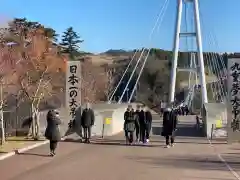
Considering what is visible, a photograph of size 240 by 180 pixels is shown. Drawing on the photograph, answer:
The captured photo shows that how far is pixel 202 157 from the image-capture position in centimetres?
1703

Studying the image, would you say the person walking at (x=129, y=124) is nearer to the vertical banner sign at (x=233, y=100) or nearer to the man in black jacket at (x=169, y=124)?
the man in black jacket at (x=169, y=124)

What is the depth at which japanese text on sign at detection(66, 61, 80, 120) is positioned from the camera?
982 inches

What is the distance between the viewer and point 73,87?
82.1 ft

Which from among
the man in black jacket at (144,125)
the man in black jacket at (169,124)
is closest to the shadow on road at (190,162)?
the man in black jacket at (169,124)

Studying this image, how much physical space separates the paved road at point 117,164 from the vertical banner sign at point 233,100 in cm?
272

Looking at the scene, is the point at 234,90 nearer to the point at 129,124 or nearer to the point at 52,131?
the point at 129,124

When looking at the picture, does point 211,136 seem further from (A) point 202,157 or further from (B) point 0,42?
(B) point 0,42

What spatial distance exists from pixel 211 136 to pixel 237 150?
639 cm

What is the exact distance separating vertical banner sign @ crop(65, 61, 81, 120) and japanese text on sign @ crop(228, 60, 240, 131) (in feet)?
23.1

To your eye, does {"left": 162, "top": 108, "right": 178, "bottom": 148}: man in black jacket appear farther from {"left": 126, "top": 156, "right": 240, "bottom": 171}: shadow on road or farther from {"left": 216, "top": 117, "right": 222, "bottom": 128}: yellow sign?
{"left": 216, "top": 117, "right": 222, "bottom": 128}: yellow sign

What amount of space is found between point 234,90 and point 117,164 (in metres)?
10.7

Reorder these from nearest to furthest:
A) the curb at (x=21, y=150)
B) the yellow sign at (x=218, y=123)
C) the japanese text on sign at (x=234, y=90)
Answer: the curb at (x=21, y=150)
the japanese text on sign at (x=234, y=90)
the yellow sign at (x=218, y=123)

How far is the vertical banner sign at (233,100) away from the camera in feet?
75.0

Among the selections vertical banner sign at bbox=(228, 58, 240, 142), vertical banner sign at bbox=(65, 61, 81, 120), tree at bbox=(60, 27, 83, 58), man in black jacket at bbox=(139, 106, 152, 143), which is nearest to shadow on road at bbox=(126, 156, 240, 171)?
man in black jacket at bbox=(139, 106, 152, 143)
